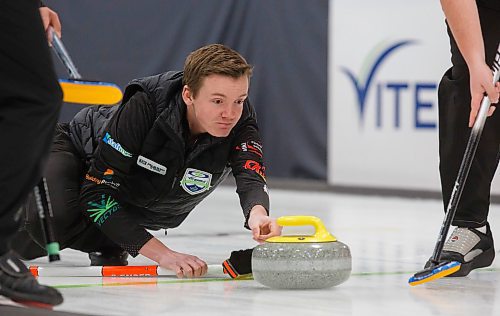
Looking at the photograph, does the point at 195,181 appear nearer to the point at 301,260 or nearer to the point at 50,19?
the point at 301,260

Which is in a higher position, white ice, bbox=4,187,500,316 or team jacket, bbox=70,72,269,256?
team jacket, bbox=70,72,269,256

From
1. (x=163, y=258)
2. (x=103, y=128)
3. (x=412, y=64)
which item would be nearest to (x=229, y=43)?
(x=412, y=64)

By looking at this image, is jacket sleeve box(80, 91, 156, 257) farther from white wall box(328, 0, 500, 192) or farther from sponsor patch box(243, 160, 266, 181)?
white wall box(328, 0, 500, 192)

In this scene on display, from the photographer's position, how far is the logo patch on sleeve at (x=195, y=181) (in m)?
3.01

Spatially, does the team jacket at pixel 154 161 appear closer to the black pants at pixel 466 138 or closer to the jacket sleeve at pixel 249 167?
the jacket sleeve at pixel 249 167

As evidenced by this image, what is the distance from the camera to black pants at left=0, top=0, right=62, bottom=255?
205 cm

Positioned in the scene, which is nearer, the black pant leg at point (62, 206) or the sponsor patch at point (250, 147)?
the sponsor patch at point (250, 147)

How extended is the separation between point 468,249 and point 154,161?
862mm

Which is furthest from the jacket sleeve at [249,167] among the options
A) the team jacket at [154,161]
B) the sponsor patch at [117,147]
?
the sponsor patch at [117,147]

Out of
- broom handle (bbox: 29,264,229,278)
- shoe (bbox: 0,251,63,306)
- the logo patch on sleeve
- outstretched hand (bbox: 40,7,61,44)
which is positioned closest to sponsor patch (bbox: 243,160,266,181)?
the logo patch on sleeve

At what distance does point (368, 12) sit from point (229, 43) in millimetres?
1115

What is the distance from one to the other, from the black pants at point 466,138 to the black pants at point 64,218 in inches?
38.2

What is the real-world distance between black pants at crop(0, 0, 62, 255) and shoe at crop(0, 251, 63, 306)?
112 mm

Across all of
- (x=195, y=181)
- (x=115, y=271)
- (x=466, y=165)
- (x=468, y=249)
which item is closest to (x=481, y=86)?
(x=466, y=165)
